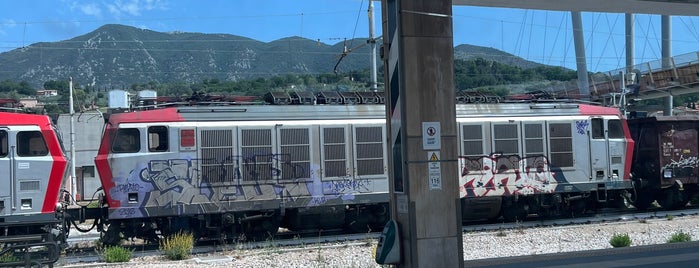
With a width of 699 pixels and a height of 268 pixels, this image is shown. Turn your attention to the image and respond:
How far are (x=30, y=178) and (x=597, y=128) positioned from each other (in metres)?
15.6

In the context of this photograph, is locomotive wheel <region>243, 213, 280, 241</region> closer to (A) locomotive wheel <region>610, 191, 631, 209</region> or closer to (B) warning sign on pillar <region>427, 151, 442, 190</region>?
(B) warning sign on pillar <region>427, 151, 442, 190</region>

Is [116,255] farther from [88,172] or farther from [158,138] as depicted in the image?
[88,172]

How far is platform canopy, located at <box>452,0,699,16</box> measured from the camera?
35.6 ft

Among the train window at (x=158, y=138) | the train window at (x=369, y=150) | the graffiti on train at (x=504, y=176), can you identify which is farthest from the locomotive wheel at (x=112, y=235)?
the graffiti on train at (x=504, y=176)

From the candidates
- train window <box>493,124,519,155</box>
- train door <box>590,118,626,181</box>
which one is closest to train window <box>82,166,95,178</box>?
train window <box>493,124,519,155</box>

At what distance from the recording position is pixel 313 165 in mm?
17219

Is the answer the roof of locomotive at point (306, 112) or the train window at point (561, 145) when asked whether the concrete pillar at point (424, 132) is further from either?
the train window at point (561, 145)

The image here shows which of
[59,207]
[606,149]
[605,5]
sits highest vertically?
[605,5]

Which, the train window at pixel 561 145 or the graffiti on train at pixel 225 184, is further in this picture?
the train window at pixel 561 145

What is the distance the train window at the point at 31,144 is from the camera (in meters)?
14.7

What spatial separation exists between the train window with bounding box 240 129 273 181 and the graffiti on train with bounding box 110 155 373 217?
0.08ft

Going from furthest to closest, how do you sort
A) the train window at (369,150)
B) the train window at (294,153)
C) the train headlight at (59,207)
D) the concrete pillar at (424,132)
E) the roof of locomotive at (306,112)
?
the train window at (369,150)
the train window at (294,153)
the roof of locomotive at (306,112)
the train headlight at (59,207)
the concrete pillar at (424,132)

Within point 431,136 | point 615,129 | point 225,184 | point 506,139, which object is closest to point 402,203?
point 431,136

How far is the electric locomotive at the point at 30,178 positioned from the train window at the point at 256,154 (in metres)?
4.14
